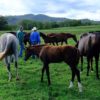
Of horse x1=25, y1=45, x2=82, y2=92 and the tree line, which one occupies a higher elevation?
horse x1=25, y1=45, x2=82, y2=92

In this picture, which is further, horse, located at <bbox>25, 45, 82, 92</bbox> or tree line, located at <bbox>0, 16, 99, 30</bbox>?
tree line, located at <bbox>0, 16, 99, 30</bbox>

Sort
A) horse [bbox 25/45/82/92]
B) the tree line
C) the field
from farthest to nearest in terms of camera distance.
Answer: the tree line, horse [bbox 25/45/82/92], the field

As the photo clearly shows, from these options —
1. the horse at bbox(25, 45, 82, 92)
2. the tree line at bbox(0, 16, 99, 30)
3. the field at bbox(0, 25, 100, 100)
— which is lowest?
the tree line at bbox(0, 16, 99, 30)

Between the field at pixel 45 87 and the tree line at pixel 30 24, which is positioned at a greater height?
the field at pixel 45 87

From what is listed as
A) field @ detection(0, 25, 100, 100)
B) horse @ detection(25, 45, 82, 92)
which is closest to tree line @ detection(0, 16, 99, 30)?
field @ detection(0, 25, 100, 100)

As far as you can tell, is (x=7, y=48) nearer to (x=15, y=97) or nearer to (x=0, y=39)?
(x=0, y=39)

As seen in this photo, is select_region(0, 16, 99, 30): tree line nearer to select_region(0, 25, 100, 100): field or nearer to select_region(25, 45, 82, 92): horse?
select_region(0, 25, 100, 100): field

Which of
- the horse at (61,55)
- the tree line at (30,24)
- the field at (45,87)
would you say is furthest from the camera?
the tree line at (30,24)

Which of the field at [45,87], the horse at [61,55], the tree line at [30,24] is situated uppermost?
the horse at [61,55]

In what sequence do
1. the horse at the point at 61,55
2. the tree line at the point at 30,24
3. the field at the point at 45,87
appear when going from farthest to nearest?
the tree line at the point at 30,24, the horse at the point at 61,55, the field at the point at 45,87

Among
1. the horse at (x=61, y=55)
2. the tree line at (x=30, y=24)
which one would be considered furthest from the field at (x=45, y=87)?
the tree line at (x=30, y=24)

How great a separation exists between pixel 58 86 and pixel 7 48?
7.92 ft

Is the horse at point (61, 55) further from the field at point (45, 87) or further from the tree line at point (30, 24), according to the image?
the tree line at point (30, 24)

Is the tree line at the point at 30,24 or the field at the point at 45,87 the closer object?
the field at the point at 45,87
